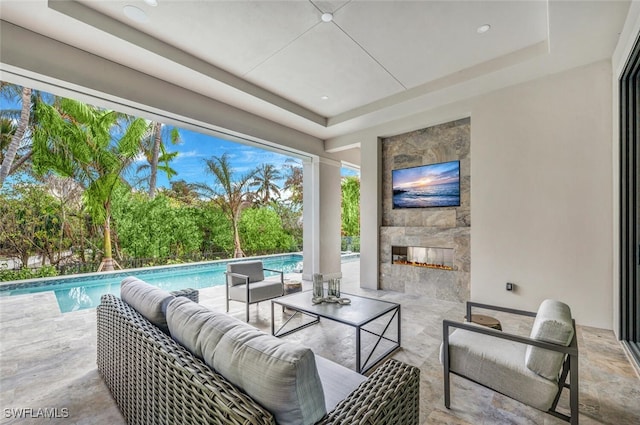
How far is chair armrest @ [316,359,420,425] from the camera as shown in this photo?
101 centimetres

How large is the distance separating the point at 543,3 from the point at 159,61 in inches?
153

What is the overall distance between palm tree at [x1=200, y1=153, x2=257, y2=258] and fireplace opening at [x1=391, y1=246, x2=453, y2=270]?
675cm

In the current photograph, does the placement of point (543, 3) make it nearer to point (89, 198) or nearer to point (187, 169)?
point (89, 198)

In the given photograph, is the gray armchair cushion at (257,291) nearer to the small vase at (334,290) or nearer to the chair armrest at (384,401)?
the small vase at (334,290)

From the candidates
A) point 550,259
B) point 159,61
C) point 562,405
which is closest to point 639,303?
point 550,259

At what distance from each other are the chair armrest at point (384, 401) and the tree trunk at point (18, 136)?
28.0ft

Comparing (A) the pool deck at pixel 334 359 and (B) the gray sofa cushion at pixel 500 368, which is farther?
(A) the pool deck at pixel 334 359

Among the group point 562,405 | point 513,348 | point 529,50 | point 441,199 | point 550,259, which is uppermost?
point 529,50

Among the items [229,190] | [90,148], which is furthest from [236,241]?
[90,148]

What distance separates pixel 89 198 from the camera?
6938 mm

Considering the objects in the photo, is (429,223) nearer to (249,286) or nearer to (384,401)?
(249,286)

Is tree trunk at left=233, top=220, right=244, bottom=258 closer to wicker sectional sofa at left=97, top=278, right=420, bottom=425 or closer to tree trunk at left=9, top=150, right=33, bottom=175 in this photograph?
tree trunk at left=9, top=150, right=33, bottom=175

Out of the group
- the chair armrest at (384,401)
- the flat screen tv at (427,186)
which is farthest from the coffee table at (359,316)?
the flat screen tv at (427,186)

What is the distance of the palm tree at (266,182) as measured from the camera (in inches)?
424
